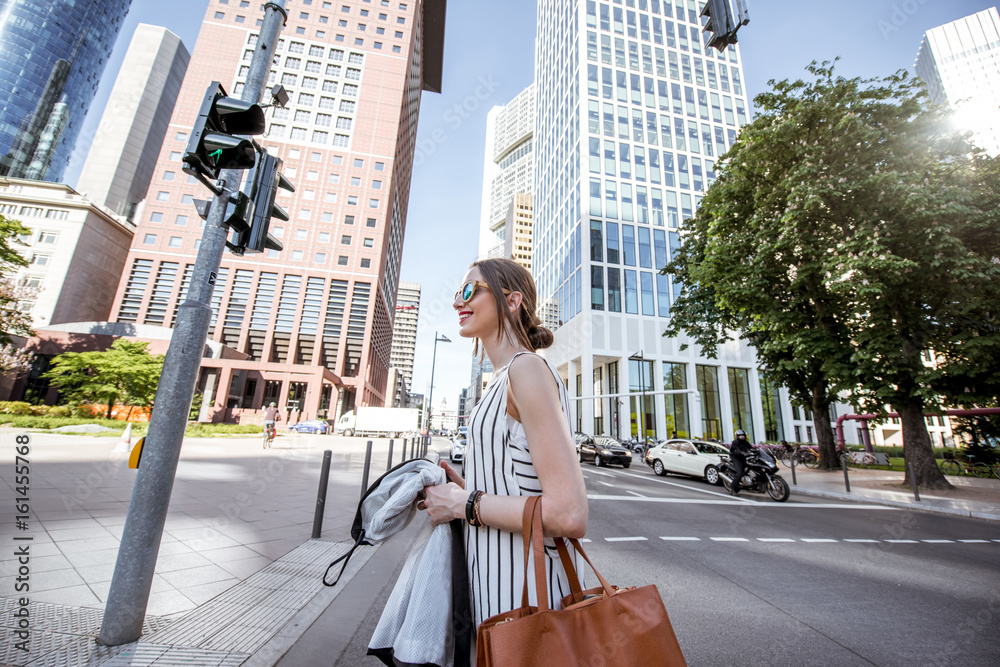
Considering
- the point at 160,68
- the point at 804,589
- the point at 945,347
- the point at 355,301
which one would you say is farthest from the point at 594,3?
the point at 160,68

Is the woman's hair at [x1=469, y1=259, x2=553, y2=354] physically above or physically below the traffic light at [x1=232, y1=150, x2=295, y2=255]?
below

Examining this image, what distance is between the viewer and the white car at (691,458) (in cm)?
1277

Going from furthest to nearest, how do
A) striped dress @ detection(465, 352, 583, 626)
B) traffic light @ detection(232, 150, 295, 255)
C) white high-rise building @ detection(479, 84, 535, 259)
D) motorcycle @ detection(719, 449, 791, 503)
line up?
white high-rise building @ detection(479, 84, 535, 259)
motorcycle @ detection(719, 449, 791, 503)
traffic light @ detection(232, 150, 295, 255)
striped dress @ detection(465, 352, 583, 626)

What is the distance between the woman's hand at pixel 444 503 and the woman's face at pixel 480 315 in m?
0.57

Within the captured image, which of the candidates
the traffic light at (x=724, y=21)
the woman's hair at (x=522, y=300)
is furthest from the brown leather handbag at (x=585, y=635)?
the traffic light at (x=724, y=21)

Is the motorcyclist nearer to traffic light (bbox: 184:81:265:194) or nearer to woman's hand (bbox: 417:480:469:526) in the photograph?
woman's hand (bbox: 417:480:469:526)

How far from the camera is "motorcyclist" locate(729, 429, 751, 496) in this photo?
10.2 meters

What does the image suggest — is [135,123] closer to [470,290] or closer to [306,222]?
[306,222]

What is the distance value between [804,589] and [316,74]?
2522 inches

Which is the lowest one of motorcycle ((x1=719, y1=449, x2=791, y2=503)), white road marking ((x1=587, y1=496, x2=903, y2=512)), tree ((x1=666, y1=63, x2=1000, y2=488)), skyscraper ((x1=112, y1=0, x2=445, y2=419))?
white road marking ((x1=587, y1=496, x2=903, y2=512))

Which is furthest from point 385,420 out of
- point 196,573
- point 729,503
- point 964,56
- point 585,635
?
point 964,56

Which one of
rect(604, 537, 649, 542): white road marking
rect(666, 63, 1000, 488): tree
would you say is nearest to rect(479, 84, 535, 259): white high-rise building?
rect(666, 63, 1000, 488): tree

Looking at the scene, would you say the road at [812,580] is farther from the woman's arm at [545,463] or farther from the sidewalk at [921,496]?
the woman's arm at [545,463]

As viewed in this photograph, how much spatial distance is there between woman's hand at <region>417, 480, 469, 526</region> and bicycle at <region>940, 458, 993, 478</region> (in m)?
24.5
